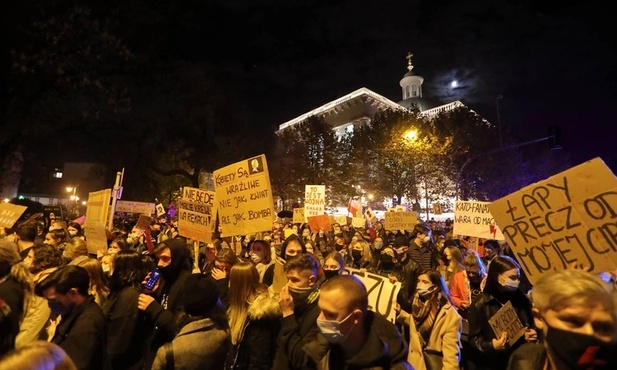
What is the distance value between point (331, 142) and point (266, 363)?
37.3m

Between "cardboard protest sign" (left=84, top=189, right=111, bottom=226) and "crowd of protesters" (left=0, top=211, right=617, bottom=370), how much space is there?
3485 mm

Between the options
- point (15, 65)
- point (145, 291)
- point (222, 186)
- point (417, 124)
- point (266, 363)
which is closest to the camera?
point (266, 363)

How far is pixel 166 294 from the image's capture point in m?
4.34

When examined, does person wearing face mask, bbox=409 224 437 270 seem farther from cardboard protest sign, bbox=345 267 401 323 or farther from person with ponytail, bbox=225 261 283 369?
person with ponytail, bbox=225 261 283 369

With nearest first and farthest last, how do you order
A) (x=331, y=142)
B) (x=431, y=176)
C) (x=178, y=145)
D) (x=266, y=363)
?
(x=266, y=363) < (x=178, y=145) < (x=431, y=176) < (x=331, y=142)

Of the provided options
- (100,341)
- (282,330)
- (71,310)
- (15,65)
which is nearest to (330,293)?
(282,330)

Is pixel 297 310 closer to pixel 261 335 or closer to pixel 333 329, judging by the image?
pixel 261 335

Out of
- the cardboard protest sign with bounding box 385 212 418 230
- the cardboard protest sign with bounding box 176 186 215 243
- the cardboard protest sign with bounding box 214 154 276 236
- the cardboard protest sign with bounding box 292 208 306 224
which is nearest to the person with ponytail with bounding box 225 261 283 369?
the cardboard protest sign with bounding box 214 154 276 236

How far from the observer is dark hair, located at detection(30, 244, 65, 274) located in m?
4.61

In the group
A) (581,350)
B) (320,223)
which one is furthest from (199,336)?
(320,223)

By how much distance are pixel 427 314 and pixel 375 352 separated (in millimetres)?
2204

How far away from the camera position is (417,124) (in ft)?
121

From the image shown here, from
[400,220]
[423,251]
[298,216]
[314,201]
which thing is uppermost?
[314,201]

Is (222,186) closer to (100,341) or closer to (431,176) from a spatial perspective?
(100,341)
